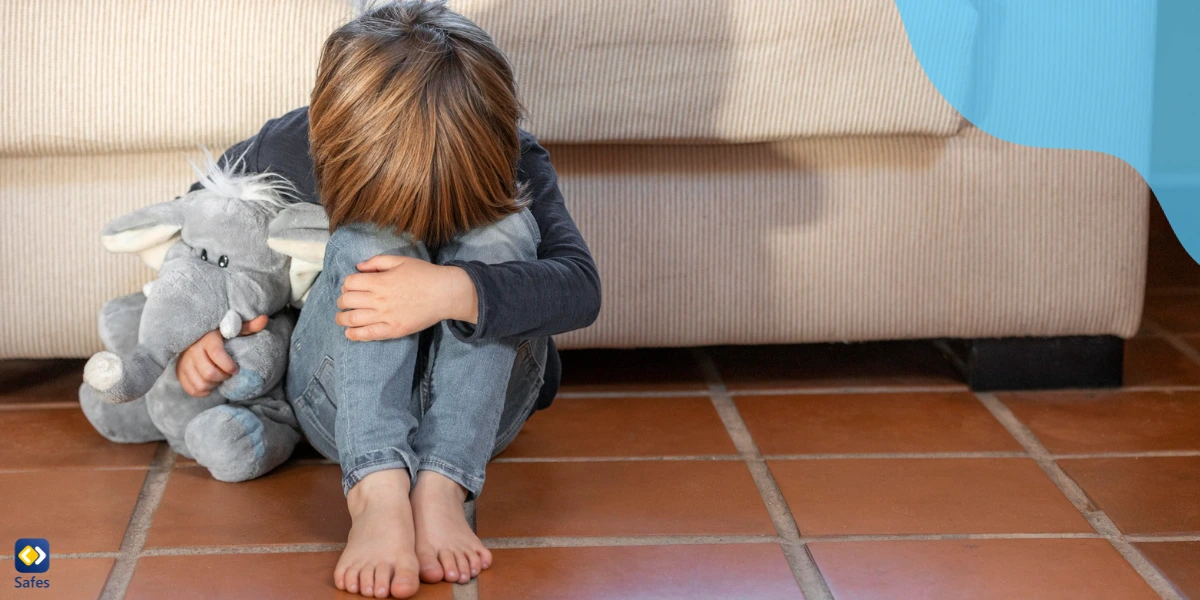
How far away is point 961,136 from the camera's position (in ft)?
4.08

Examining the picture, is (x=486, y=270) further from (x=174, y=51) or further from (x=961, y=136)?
(x=961, y=136)

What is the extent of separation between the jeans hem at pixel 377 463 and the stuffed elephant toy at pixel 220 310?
0.18m

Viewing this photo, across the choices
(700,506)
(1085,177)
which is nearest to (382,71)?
(700,506)

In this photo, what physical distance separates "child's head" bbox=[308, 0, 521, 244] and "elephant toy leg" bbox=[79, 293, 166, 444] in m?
0.30

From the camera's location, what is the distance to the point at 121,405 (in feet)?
3.66

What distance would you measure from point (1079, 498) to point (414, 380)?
2.08 ft

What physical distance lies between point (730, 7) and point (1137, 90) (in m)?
0.47

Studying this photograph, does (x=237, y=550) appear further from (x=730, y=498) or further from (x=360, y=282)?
(x=730, y=498)

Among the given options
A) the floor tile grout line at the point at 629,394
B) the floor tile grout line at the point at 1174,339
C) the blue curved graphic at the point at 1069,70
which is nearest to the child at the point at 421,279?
the floor tile grout line at the point at 629,394

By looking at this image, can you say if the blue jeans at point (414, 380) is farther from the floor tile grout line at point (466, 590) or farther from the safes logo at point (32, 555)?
the safes logo at point (32, 555)

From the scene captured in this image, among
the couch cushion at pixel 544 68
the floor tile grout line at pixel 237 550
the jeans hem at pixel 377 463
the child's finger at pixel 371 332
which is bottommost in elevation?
the floor tile grout line at pixel 237 550

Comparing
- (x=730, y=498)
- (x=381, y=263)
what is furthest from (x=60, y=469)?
(x=730, y=498)

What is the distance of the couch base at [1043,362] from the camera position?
133 cm

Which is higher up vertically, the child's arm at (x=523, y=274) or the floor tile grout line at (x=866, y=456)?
the child's arm at (x=523, y=274)
